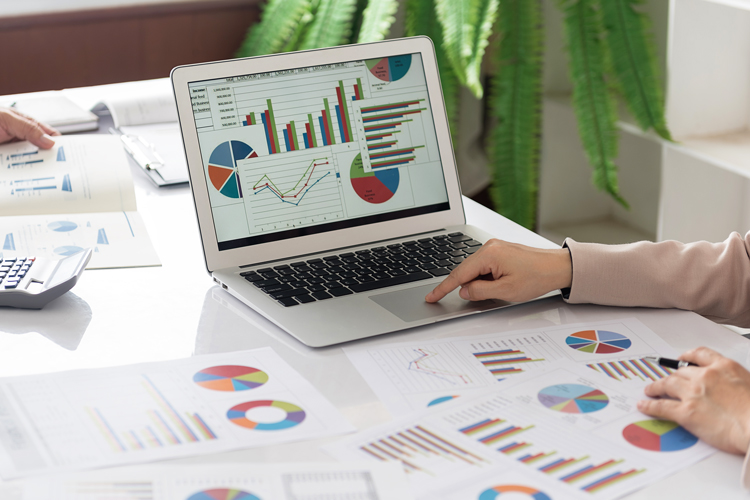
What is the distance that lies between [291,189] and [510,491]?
0.50 metres

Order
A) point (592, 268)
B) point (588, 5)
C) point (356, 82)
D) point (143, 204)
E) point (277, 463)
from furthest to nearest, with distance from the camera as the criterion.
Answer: point (588, 5), point (143, 204), point (356, 82), point (592, 268), point (277, 463)

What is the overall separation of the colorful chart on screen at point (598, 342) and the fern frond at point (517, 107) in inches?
46.8

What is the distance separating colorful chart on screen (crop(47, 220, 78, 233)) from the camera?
3.39ft

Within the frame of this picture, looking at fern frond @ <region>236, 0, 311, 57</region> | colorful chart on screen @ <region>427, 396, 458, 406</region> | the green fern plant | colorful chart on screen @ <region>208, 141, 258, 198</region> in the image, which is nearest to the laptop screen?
colorful chart on screen @ <region>208, 141, 258, 198</region>

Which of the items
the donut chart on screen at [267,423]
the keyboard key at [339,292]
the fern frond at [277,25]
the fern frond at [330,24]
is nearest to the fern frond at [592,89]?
the fern frond at [330,24]

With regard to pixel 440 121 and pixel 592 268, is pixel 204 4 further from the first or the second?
pixel 592 268

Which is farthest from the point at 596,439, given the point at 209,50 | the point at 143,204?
the point at 209,50

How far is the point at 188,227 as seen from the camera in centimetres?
106

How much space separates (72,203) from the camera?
1.10 metres

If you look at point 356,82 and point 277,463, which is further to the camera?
point 356,82

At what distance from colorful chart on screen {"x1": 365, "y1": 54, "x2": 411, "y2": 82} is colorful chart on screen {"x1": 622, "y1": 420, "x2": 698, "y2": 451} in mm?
549

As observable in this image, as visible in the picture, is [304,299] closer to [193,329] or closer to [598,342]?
[193,329]

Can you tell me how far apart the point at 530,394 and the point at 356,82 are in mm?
483

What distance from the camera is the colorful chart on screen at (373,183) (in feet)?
3.14
